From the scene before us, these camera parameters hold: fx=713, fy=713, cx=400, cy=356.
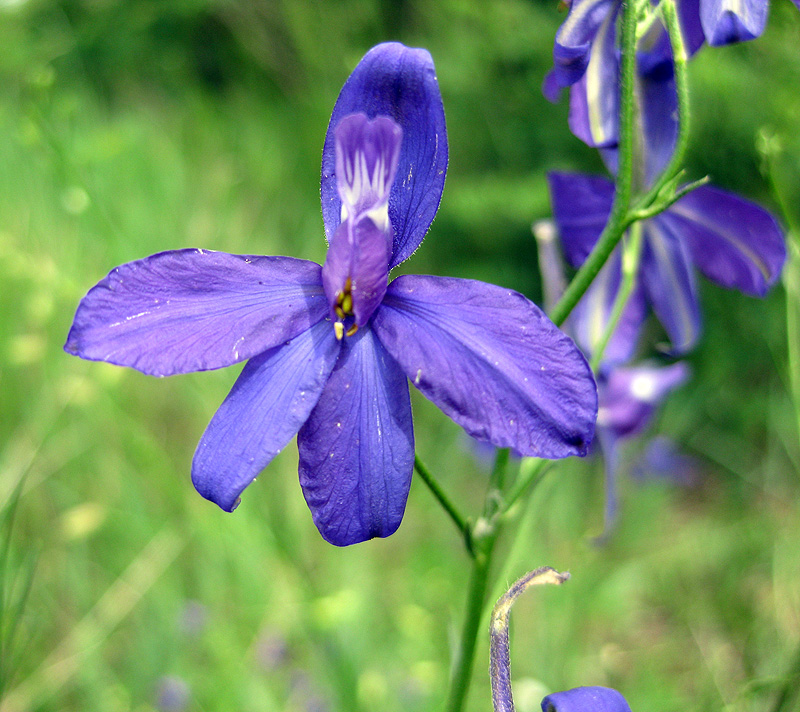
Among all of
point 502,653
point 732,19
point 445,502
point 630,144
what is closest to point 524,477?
point 445,502

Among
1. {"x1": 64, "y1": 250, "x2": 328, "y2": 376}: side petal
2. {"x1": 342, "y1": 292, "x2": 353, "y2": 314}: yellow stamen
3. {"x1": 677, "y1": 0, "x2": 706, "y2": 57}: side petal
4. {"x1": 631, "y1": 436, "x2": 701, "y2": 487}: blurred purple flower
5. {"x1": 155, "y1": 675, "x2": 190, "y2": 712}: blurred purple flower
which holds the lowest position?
{"x1": 631, "y1": 436, "x2": 701, "y2": 487}: blurred purple flower

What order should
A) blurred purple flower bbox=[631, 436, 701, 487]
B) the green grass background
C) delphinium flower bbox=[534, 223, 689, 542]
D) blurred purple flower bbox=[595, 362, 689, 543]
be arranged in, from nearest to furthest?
1. delphinium flower bbox=[534, 223, 689, 542]
2. blurred purple flower bbox=[595, 362, 689, 543]
3. the green grass background
4. blurred purple flower bbox=[631, 436, 701, 487]

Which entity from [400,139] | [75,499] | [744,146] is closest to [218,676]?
[75,499]

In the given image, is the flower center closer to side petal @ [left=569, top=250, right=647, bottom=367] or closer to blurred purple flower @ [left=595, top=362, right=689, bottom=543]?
side petal @ [left=569, top=250, right=647, bottom=367]

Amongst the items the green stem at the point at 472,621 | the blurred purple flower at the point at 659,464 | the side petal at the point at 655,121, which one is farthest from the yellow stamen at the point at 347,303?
the blurred purple flower at the point at 659,464

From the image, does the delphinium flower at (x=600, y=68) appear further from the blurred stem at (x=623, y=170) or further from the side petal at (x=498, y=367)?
the side petal at (x=498, y=367)

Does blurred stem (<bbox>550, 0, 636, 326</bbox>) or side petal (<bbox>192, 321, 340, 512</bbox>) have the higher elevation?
blurred stem (<bbox>550, 0, 636, 326</bbox>)

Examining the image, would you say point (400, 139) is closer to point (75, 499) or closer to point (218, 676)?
point (218, 676)

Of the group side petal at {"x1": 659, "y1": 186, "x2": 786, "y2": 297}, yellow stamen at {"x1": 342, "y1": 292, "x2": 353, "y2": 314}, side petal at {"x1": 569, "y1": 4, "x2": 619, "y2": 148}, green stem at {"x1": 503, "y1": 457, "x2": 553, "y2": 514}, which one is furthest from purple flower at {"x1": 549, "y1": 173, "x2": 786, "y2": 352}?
yellow stamen at {"x1": 342, "y1": 292, "x2": 353, "y2": 314}
